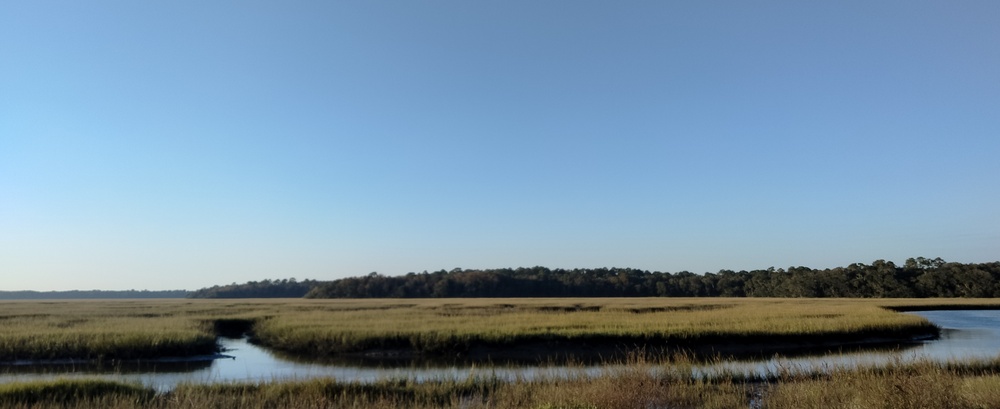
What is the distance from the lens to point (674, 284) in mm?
99125

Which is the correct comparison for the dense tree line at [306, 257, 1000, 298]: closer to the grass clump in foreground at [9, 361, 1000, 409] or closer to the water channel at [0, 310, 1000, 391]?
the water channel at [0, 310, 1000, 391]

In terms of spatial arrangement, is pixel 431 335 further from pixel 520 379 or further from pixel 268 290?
pixel 268 290

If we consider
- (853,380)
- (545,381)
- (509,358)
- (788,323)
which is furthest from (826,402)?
(788,323)

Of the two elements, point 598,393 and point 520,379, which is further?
point 520,379

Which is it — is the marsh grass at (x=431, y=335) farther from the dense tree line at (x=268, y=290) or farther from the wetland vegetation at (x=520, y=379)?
the dense tree line at (x=268, y=290)

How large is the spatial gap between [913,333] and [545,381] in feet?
A: 78.1

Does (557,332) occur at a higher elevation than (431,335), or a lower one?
lower

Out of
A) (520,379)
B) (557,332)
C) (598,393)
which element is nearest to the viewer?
(598,393)

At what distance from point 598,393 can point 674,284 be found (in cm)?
9489

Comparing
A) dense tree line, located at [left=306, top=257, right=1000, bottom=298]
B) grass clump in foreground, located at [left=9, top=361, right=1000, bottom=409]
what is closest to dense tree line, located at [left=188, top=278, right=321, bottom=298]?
dense tree line, located at [left=306, top=257, right=1000, bottom=298]

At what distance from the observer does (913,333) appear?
1070 inches

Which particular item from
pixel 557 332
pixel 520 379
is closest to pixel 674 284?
pixel 557 332

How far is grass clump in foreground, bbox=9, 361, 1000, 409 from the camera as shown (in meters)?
8.16

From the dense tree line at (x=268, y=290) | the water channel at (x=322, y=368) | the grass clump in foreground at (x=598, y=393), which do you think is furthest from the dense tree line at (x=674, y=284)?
the grass clump in foreground at (x=598, y=393)
